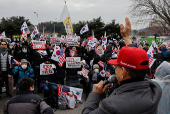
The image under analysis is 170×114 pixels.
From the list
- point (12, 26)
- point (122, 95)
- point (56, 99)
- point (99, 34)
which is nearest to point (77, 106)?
point (56, 99)

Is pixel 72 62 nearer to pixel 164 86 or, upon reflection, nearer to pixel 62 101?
pixel 62 101

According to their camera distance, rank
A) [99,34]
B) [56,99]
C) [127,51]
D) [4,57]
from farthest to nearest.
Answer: [99,34] → [4,57] → [56,99] → [127,51]

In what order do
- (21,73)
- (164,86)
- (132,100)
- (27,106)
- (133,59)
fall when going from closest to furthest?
(132,100) → (133,59) → (164,86) → (27,106) → (21,73)

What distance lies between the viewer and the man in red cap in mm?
1154

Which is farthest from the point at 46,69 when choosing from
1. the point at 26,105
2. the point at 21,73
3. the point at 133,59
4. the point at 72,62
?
the point at 133,59

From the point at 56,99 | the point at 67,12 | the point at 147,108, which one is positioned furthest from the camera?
the point at 67,12

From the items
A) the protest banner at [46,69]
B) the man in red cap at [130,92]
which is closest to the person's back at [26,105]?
the man in red cap at [130,92]

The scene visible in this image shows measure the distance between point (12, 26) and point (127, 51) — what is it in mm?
41240

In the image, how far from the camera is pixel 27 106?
8.41 feet

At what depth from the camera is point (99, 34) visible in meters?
37.3

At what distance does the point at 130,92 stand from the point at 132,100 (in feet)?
0.23

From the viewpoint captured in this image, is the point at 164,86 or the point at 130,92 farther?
the point at 164,86

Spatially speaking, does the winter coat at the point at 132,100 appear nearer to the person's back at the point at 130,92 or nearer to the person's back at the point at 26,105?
the person's back at the point at 130,92

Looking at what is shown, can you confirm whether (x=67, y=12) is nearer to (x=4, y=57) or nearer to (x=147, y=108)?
(x=4, y=57)
